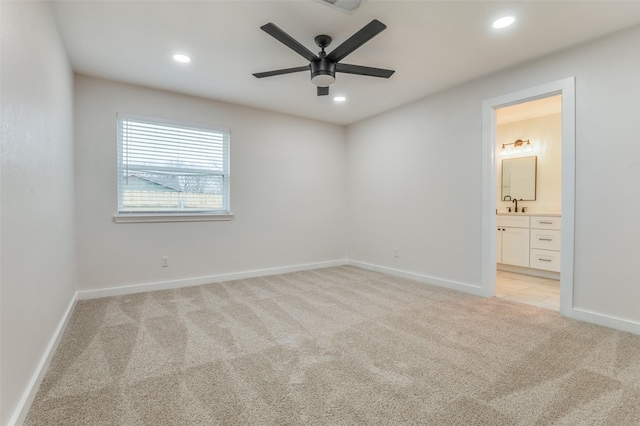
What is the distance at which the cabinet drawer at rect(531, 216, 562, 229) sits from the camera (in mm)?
4246

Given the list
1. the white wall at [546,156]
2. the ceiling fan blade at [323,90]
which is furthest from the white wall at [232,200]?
the white wall at [546,156]

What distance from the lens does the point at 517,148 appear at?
514 cm

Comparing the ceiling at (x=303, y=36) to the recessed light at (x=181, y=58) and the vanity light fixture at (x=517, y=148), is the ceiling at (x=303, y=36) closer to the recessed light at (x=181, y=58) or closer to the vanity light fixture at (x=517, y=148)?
the recessed light at (x=181, y=58)

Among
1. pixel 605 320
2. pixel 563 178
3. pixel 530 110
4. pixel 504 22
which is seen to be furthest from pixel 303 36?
pixel 530 110

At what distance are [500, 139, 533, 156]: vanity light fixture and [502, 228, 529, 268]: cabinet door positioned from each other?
4.43ft

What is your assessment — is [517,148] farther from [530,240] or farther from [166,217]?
[166,217]

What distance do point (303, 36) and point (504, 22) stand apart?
5.15 ft

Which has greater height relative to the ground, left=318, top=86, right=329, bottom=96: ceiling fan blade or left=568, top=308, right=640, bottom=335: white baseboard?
left=318, top=86, right=329, bottom=96: ceiling fan blade

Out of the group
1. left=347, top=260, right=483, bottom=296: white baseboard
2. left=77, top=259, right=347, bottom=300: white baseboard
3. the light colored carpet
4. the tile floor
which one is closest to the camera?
the light colored carpet

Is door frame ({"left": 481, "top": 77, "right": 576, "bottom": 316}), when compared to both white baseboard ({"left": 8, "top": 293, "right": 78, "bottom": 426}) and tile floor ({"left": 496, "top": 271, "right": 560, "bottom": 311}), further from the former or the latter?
white baseboard ({"left": 8, "top": 293, "right": 78, "bottom": 426})

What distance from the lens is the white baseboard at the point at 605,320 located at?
2.46 metres

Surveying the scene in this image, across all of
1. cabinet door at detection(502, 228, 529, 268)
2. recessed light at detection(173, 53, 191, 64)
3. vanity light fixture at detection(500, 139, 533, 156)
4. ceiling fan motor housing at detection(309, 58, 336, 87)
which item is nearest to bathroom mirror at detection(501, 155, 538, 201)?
vanity light fixture at detection(500, 139, 533, 156)

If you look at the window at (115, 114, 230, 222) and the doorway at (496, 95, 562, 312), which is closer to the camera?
the window at (115, 114, 230, 222)

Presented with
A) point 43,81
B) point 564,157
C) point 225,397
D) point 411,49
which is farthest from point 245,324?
point 564,157
